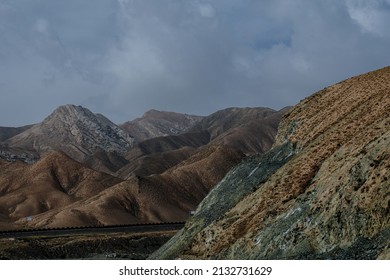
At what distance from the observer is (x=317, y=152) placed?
145ft

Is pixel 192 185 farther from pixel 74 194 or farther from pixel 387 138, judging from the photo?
pixel 387 138

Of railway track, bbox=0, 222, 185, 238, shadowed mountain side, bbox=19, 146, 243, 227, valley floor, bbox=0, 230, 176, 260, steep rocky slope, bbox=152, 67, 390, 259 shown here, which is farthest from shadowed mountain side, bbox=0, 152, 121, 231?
steep rocky slope, bbox=152, 67, 390, 259

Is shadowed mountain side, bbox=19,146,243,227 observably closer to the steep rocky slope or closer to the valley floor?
the valley floor

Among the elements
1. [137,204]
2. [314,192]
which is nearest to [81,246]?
[314,192]

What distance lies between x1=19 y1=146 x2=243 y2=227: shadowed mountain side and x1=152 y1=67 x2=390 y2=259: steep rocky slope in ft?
293

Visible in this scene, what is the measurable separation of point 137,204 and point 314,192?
126 m

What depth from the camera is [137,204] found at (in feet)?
525

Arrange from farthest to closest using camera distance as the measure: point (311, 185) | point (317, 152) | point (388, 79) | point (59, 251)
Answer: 1. point (59, 251)
2. point (388, 79)
3. point (317, 152)
4. point (311, 185)

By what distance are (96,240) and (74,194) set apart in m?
98.3

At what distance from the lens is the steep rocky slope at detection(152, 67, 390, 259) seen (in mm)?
30641

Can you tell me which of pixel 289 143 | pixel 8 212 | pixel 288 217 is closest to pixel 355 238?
pixel 288 217

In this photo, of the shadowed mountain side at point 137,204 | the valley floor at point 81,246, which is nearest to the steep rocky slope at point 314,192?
the valley floor at point 81,246

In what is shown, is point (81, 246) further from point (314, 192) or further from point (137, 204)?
point (137, 204)

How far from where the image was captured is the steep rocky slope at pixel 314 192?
30.6m
